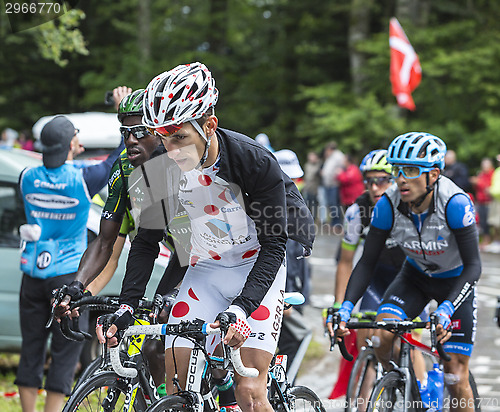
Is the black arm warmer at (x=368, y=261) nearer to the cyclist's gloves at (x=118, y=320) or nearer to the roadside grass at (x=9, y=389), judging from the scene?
the cyclist's gloves at (x=118, y=320)

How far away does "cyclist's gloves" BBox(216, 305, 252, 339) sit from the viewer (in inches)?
131

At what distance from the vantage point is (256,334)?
12.7 ft

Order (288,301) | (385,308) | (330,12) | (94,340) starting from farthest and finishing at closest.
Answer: (330,12) < (94,340) < (385,308) < (288,301)

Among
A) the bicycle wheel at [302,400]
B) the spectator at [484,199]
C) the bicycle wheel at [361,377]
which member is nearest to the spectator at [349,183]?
the spectator at [484,199]

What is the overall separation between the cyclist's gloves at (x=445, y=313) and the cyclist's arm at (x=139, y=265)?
173 centimetres

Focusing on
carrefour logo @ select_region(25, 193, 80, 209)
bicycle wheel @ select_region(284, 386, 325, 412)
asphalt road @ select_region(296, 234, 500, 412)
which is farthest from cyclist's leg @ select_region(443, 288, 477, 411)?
carrefour logo @ select_region(25, 193, 80, 209)

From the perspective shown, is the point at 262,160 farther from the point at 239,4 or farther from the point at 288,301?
the point at 239,4

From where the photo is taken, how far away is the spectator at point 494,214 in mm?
17312

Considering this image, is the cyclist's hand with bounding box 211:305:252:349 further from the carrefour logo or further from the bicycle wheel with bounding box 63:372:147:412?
the carrefour logo

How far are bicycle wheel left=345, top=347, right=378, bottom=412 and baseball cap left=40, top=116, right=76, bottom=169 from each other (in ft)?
8.31

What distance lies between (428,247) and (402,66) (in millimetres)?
13395

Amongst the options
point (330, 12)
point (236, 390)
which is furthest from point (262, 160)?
point (330, 12)

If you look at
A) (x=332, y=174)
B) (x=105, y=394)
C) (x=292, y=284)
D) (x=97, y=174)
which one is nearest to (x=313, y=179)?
(x=332, y=174)

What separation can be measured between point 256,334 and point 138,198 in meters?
1.09
